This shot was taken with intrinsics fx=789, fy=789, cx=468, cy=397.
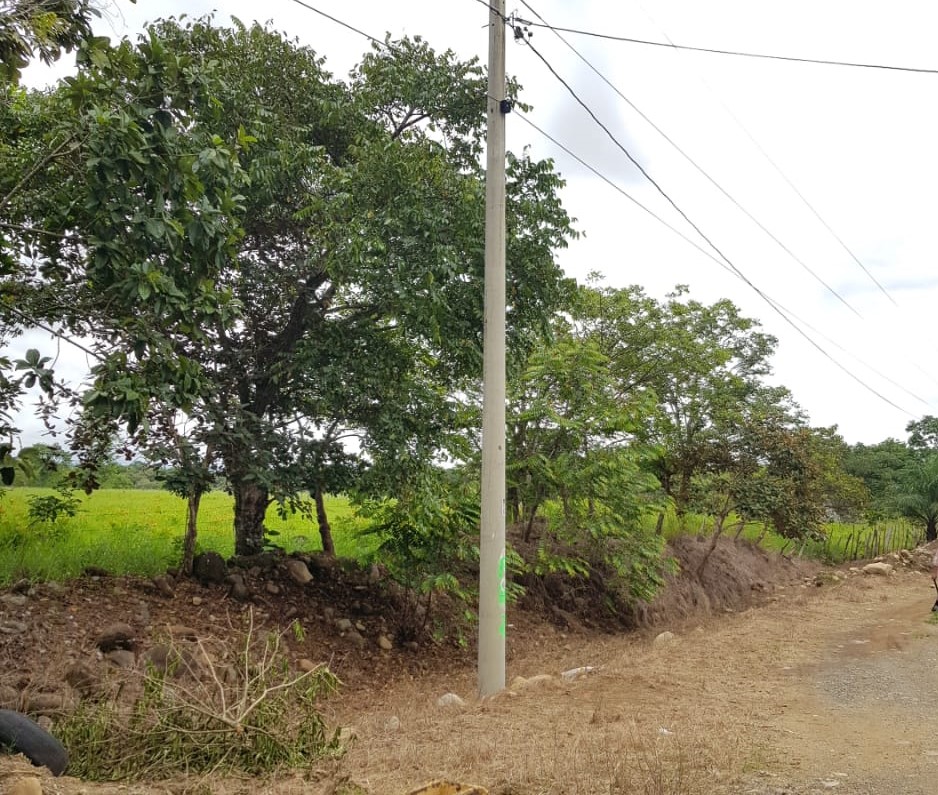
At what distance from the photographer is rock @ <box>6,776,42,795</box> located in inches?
132

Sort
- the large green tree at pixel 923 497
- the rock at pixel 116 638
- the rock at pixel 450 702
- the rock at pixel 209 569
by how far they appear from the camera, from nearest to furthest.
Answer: the rock at pixel 450 702, the rock at pixel 116 638, the rock at pixel 209 569, the large green tree at pixel 923 497

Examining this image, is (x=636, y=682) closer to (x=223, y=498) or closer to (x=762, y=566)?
(x=223, y=498)

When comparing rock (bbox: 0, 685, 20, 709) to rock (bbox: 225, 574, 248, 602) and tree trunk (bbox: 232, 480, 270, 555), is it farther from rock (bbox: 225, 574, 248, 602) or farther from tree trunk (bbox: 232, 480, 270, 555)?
tree trunk (bbox: 232, 480, 270, 555)

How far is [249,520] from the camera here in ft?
35.2

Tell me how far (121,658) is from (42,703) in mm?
2013

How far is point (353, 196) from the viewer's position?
9.01 m

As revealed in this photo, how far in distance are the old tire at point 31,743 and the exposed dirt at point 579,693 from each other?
25 cm

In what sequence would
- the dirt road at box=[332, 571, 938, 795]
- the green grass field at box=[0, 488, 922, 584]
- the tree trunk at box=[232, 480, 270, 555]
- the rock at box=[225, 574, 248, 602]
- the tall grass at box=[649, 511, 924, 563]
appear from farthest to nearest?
the tall grass at box=[649, 511, 924, 563], the tree trunk at box=[232, 480, 270, 555], the rock at box=[225, 574, 248, 602], the green grass field at box=[0, 488, 922, 584], the dirt road at box=[332, 571, 938, 795]

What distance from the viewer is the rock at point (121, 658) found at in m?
7.39

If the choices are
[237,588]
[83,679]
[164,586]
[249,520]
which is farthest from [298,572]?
[83,679]

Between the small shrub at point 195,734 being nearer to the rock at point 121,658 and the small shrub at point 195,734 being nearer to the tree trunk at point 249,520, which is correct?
the rock at point 121,658

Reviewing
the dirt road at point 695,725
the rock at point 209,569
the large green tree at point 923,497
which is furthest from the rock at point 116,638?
the large green tree at point 923,497

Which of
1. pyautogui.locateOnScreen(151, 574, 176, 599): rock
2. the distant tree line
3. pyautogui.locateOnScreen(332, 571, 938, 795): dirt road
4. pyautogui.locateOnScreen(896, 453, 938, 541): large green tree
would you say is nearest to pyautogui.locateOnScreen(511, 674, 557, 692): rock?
pyautogui.locateOnScreen(332, 571, 938, 795): dirt road

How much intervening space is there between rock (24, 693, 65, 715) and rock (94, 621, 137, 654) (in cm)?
203
